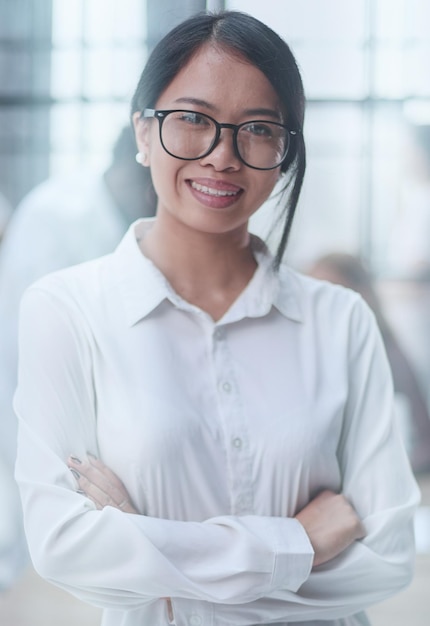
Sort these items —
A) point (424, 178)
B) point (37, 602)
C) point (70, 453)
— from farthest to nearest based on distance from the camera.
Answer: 1. point (424, 178)
2. point (37, 602)
3. point (70, 453)

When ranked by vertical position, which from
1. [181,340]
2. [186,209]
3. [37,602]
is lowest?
[37,602]

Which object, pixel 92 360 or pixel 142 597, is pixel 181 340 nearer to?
pixel 92 360

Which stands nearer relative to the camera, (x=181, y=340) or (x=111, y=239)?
(x=181, y=340)

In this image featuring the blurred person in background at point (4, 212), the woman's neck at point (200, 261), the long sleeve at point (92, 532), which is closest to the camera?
the long sleeve at point (92, 532)

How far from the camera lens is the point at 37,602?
1802 mm

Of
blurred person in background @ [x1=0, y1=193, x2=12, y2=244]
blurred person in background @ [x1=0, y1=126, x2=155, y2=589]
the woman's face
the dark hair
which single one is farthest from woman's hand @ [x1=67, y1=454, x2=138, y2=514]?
blurred person in background @ [x1=0, y1=193, x2=12, y2=244]

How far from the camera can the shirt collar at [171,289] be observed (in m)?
1.07

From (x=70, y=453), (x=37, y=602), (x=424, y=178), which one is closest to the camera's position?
(x=70, y=453)

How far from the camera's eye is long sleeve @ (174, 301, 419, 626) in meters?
1.04

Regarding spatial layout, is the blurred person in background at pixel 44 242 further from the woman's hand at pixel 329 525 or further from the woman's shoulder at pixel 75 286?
the woman's hand at pixel 329 525

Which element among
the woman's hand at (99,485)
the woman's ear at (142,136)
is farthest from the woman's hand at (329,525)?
the woman's ear at (142,136)

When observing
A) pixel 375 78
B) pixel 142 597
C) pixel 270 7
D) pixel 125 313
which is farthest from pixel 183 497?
pixel 375 78

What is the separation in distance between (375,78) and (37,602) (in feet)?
3.99

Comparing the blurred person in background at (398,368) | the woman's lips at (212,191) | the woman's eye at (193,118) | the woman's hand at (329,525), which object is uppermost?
the woman's eye at (193,118)
